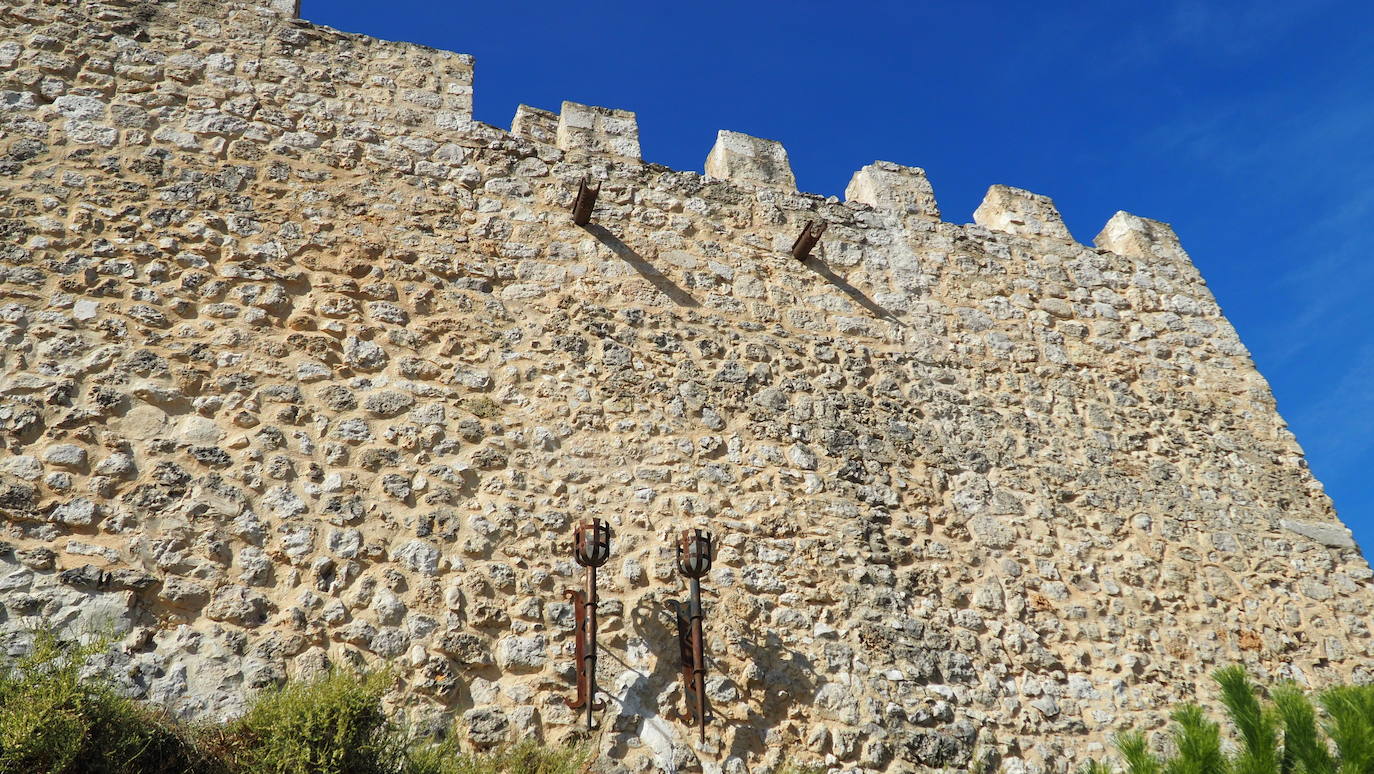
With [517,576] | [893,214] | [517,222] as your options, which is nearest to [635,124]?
[517,222]

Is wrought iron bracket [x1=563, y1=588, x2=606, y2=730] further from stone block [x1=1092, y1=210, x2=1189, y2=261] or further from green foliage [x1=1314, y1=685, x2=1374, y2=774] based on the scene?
stone block [x1=1092, y1=210, x2=1189, y2=261]

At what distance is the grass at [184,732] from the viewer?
10.1ft

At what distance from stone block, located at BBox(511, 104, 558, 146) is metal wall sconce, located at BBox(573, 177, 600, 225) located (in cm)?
50

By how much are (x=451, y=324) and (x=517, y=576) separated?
139cm

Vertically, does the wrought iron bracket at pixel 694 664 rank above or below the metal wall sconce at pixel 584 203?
below

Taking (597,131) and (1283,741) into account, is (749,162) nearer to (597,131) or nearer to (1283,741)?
(597,131)

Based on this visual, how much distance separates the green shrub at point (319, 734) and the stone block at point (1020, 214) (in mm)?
5199

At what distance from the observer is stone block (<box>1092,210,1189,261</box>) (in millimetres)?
7355

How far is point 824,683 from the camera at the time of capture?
4688 mm

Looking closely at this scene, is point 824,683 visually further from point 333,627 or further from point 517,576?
point 333,627

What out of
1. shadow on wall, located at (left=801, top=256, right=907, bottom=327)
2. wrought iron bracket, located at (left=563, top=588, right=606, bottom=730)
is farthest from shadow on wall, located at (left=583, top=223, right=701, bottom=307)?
wrought iron bracket, located at (left=563, top=588, right=606, bottom=730)

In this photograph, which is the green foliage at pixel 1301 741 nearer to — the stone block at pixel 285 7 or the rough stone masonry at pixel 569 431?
the rough stone masonry at pixel 569 431

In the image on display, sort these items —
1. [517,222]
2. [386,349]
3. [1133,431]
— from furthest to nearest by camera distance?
1. [1133,431]
2. [517,222]
3. [386,349]

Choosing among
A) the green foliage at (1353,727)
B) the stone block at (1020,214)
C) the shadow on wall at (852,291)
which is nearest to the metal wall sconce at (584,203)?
the shadow on wall at (852,291)
